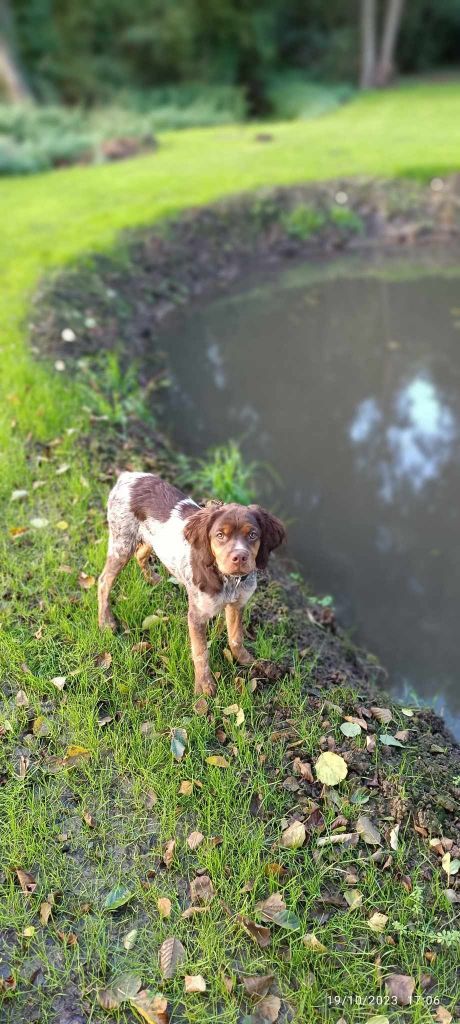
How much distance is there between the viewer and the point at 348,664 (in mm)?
4562

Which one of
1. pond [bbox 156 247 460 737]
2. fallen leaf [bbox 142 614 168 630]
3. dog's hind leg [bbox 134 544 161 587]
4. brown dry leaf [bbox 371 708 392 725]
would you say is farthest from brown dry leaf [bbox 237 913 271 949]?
dog's hind leg [bbox 134 544 161 587]

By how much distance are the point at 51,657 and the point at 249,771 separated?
54.7 inches

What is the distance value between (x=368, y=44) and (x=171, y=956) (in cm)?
3171

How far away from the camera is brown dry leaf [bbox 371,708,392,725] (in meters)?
3.98

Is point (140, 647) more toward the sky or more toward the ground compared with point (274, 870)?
more toward the sky

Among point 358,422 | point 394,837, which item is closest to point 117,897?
point 394,837

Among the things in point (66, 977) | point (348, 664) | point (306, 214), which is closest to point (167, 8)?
point (306, 214)

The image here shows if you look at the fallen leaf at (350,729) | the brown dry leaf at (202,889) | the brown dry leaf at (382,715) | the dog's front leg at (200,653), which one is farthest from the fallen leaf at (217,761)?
the brown dry leaf at (382,715)

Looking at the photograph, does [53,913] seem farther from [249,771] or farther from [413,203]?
[413,203]

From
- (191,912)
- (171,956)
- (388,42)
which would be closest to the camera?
(171,956)

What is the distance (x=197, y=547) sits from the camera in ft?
11.0

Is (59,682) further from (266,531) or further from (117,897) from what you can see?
(266,531)

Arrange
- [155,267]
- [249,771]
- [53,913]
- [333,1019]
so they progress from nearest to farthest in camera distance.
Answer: [333,1019] → [53,913] → [249,771] → [155,267]

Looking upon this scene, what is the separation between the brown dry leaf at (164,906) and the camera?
9.83 feet
